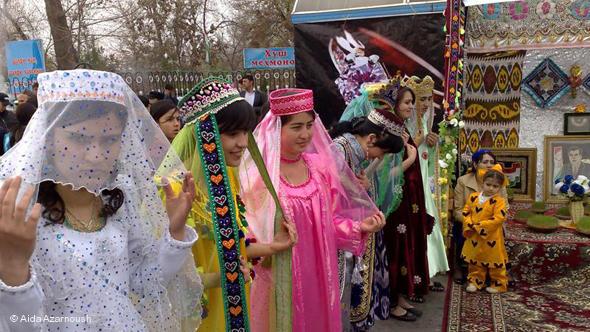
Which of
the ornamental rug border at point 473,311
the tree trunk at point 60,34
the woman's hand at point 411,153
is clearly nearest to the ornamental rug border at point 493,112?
the ornamental rug border at point 473,311

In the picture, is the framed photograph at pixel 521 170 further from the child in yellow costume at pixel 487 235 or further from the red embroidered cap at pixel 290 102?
the red embroidered cap at pixel 290 102

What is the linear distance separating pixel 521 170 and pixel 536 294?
7.79 feet

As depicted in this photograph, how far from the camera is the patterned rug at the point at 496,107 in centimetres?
696

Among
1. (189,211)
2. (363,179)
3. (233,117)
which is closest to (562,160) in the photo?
(363,179)

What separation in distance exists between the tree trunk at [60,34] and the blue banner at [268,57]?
5.40m

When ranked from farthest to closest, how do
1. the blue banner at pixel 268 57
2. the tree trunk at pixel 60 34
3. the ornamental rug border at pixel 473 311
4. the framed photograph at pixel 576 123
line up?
the blue banner at pixel 268 57, the tree trunk at pixel 60 34, the framed photograph at pixel 576 123, the ornamental rug border at pixel 473 311

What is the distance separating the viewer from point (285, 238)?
2209mm

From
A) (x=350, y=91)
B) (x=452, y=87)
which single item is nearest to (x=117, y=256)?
(x=452, y=87)

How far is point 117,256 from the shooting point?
4.71 feet

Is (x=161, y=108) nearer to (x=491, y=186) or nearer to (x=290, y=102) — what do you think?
(x=290, y=102)

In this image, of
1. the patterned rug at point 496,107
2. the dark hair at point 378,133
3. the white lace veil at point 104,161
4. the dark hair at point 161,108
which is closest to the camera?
the white lace veil at point 104,161

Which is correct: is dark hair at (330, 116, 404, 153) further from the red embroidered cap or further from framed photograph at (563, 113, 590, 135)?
framed photograph at (563, 113, 590, 135)

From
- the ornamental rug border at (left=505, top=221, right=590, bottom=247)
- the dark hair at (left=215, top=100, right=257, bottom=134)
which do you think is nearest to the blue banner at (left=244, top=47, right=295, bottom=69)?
the ornamental rug border at (left=505, top=221, right=590, bottom=247)

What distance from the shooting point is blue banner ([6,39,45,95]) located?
12.1m
